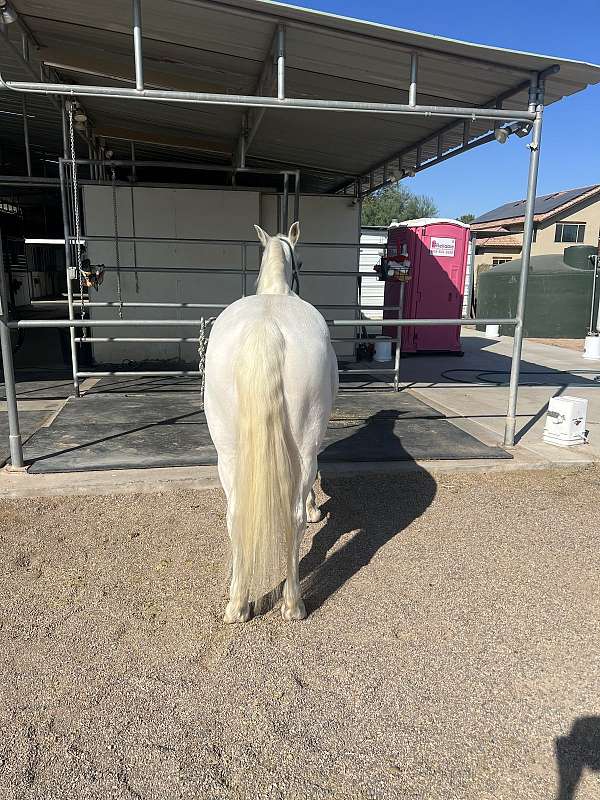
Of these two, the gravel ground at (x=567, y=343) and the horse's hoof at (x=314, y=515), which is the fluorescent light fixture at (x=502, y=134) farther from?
the gravel ground at (x=567, y=343)

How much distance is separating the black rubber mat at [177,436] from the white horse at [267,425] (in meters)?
2.00

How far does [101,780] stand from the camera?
66.0 inches

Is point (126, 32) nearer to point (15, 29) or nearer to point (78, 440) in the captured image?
point (15, 29)

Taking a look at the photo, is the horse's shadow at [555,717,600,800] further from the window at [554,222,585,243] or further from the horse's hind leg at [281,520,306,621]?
the window at [554,222,585,243]

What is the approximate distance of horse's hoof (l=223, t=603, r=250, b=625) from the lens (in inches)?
96.4

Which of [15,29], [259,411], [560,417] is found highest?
[15,29]

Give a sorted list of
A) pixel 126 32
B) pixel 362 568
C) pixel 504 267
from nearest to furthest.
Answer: pixel 362 568, pixel 126 32, pixel 504 267

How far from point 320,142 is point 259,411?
5.72 metres

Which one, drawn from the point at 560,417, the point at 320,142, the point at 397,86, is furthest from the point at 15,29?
the point at 560,417

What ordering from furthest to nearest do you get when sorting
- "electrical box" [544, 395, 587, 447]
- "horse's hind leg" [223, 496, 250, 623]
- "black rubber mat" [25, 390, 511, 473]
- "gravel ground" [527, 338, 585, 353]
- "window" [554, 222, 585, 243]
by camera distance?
"window" [554, 222, 585, 243], "gravel ground" [527, 338, 585, 353], "electrical box" [544, 395, 587, 447], "black rubber mat" [25, 390, 511, 473], "horse's hind leg" [223, 496, 250, 623]

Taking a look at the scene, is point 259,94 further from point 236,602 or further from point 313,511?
point 236,602

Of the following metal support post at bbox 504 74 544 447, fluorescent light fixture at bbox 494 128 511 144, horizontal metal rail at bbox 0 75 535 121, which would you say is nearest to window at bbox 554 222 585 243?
fluorescent light fixture at bbox 494 128 511 144

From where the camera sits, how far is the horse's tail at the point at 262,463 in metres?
2.18

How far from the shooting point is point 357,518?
3.58m
